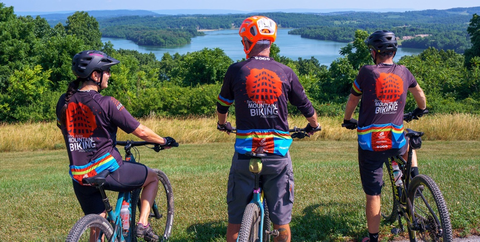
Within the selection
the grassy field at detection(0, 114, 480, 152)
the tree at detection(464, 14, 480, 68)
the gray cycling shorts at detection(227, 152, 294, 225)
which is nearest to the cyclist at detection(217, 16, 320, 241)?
the gray cycling shorts at detection(227, 152, 294, 225)

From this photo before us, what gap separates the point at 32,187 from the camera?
784cm

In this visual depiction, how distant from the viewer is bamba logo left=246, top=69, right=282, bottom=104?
11.2 ft

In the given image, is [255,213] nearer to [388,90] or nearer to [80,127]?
[80,127]

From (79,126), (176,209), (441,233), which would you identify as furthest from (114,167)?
(441,233)

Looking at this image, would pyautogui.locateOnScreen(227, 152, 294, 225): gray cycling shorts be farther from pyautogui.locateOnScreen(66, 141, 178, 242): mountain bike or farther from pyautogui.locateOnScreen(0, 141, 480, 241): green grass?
pyautogui.locateOnScreen(0, 141, 480, 241): green grass

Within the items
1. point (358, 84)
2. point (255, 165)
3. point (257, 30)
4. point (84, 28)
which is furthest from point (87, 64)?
point (84, 28)

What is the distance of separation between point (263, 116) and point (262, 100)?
133 mm

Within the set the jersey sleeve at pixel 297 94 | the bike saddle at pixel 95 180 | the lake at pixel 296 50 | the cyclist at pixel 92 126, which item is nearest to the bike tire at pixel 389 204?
the jersey sleeve at pixel 297 94

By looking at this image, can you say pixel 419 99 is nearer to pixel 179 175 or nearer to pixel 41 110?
pixel 179 175

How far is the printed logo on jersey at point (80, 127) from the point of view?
3555mm

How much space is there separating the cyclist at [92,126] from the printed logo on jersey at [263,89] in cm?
105

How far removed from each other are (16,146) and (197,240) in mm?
12802

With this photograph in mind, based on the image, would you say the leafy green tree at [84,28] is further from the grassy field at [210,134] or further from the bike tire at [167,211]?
the bike tire at [167,211]

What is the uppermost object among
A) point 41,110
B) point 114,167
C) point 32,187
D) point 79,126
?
point 79,126
